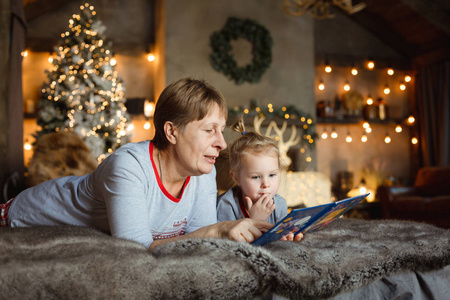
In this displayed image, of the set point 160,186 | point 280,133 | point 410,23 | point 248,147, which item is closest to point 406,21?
point 410,23

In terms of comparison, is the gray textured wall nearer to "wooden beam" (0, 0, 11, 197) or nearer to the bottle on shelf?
the bottle on shelf

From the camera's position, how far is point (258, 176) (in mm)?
1717

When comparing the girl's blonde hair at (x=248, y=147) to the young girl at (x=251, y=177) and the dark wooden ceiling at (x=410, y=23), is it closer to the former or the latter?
the young girl at (x=251, y=177)

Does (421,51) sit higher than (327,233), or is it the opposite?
(421,51)

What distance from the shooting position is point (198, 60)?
6.31 metres

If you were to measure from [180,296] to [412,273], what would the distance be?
65cm

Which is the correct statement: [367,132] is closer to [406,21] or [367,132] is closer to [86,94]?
[406,21]

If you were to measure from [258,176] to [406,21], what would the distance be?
6.76 meters

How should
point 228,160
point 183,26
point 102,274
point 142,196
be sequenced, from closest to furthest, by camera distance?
1. point 102,274
2. point 142,196
3. point 228,160
4. point 183,26

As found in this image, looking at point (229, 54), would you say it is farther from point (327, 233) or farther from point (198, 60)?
point (327, 233)

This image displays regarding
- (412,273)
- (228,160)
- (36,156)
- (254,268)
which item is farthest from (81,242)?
(36,156)

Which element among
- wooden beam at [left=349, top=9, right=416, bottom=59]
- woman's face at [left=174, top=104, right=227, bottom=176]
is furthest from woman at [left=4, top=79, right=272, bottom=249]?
wooden beam at [left=349, top=9, right=416, bottom=59]

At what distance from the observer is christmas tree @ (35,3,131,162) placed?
5145 mm

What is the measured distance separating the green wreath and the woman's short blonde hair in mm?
5029
